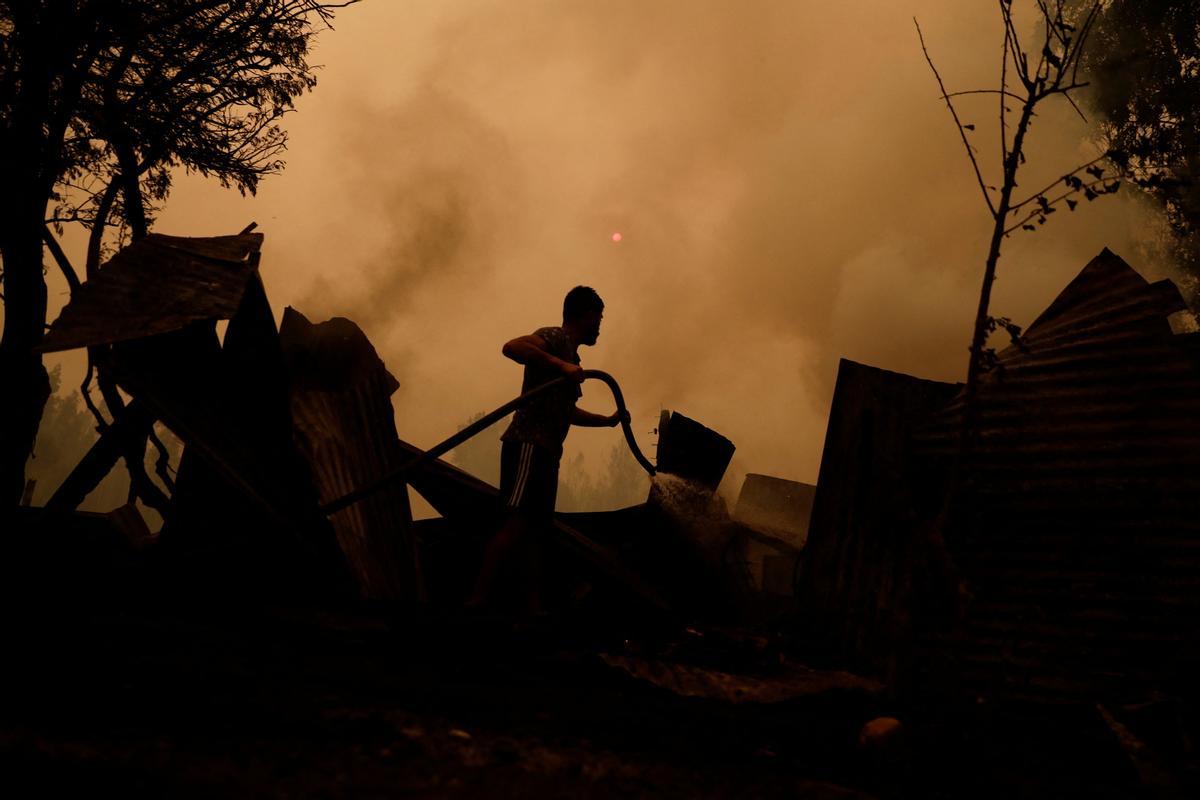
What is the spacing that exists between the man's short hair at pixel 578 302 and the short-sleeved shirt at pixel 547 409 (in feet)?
0.91

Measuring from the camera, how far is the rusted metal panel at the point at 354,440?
371cm

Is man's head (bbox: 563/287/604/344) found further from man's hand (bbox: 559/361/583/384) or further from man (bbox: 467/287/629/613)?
man's hand (bbox: 559/361/583/384)

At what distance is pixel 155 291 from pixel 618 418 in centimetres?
294

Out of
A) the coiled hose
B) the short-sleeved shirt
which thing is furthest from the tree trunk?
the short-sleeved shirt

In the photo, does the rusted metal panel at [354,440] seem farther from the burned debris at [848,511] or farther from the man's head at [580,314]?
the man's head at [580,314]

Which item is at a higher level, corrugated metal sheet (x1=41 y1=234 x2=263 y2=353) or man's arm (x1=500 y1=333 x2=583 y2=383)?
man's arm (x1=500 y1=333 x2=583 y2=383)

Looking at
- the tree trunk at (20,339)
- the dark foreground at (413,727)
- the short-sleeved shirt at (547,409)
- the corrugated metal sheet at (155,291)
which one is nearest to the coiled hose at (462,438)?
the short-sleeved shirt at (547,409)

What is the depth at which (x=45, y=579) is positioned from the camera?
3264 millimetres

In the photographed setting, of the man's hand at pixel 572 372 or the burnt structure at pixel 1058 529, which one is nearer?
the burnt structure at pixel 1058 529

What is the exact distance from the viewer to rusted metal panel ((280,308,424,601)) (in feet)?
12.2

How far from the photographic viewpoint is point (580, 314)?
15.9 feet

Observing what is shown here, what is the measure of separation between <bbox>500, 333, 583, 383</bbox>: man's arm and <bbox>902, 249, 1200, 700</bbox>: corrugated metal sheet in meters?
2.57

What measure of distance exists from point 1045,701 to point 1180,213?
30.4m

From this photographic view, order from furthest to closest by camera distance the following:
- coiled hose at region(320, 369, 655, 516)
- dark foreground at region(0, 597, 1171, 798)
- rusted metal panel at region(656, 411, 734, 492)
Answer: rusted metal panel at region(656, 411, 734, 492) < coiled hose at region(320, 369, 655, 516) < dark foreground at region(0, 597, 1171, 798)
